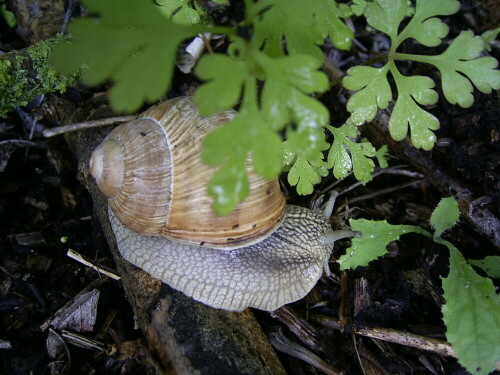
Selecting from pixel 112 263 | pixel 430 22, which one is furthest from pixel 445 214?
pixel 112 263

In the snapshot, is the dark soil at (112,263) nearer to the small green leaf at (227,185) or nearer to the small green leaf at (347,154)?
the small green leaf at (347,154)

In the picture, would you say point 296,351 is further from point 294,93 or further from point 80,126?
point 80,126

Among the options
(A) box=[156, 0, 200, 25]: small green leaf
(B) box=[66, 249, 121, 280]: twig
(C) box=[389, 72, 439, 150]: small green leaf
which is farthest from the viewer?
(B) box=[66, 249, 121, 280]: twig

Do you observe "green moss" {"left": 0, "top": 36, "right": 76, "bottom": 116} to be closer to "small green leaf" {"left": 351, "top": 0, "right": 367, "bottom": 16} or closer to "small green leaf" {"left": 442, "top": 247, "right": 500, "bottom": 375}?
"small green leaf" {"left": 351, "top": 0, "right": 367, "bottom": 16}

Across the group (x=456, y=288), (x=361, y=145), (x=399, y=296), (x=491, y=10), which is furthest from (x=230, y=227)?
(x=491, y=10)

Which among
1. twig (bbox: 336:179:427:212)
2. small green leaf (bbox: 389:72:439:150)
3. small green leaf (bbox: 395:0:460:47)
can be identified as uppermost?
small green leaf (bbox: 395:0:460:47)

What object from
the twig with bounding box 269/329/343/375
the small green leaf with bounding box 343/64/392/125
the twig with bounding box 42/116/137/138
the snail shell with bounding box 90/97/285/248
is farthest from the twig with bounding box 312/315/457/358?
the twig with bounding box 42/116/137/138

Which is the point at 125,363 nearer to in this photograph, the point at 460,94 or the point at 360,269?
the point at 360,269
